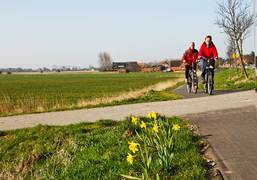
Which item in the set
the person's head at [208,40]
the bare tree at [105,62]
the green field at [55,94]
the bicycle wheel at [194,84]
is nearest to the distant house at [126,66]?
the bare tree at [105,62]

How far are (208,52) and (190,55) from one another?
1.62 m

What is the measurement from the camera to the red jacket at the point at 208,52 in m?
14.4

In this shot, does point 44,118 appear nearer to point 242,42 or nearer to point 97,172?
point 97,172

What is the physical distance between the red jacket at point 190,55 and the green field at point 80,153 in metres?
6.81

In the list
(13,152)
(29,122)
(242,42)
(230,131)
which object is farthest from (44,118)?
(242,42)

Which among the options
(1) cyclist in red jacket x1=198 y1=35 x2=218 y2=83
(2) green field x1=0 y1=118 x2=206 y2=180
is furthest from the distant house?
(2) green field x1=0 y1=118 x2=206 y2=180

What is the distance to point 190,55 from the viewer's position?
53.0ft

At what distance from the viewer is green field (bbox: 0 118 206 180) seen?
5441 mm

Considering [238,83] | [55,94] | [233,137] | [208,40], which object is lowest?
[55,94]

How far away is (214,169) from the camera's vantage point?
16.3 feet

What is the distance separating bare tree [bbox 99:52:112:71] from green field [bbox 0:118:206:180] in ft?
564

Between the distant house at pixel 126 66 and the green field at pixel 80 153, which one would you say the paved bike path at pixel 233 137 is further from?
the distant house at pixel 126 66

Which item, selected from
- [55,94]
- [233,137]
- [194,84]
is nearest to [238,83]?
[194,84]

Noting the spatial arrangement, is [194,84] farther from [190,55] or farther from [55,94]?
[55,94]
